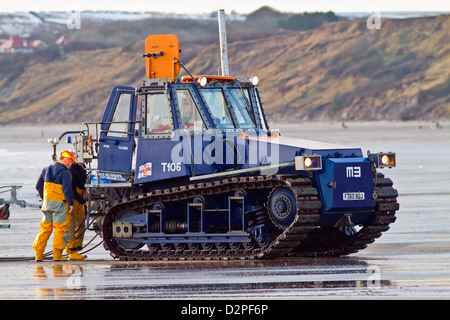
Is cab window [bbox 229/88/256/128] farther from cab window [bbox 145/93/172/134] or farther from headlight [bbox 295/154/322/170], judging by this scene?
headlight [bbox 295/154/322/170]

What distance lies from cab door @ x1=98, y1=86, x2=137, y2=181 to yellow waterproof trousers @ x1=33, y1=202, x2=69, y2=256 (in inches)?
46.1

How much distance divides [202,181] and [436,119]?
8698 centimetres

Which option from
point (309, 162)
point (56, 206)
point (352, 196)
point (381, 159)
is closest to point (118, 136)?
point (56, 206)

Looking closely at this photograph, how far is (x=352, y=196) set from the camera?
1527 cm

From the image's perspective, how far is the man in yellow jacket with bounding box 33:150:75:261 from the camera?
16.8 meters

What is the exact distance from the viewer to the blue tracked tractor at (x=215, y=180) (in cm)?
1531

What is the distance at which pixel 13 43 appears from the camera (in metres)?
151

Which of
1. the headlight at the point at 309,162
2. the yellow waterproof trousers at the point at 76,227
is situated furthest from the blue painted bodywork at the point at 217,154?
the yellow waterproof trousers at the point at 76,227

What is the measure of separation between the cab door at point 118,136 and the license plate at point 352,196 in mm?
4127

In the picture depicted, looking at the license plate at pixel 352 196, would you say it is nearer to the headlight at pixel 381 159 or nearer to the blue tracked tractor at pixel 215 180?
the blue tracked tractor at pixel 215 180

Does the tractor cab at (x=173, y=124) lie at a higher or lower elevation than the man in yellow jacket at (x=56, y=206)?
higher

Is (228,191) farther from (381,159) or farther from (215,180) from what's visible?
(381,159)
